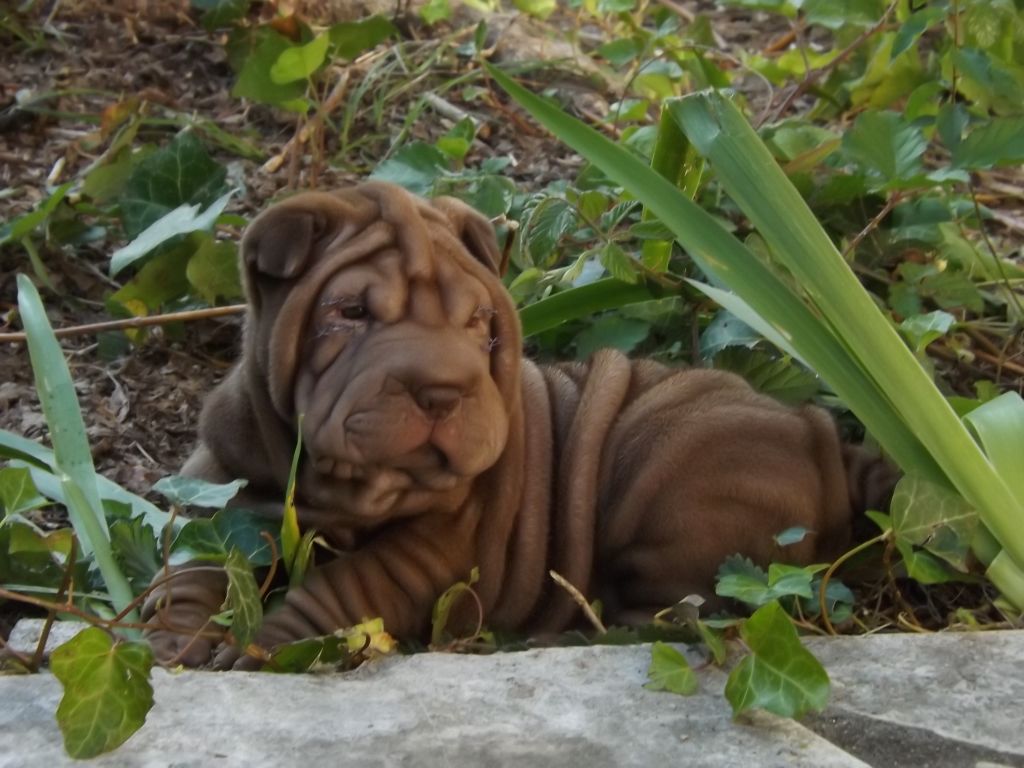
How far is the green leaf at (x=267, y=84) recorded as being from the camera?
4918mm

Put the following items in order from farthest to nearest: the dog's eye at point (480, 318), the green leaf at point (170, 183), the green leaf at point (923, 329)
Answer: the green leaf at point (170, 183), the green leaf at point (923, 329), the dog's eye at point (480, 318)

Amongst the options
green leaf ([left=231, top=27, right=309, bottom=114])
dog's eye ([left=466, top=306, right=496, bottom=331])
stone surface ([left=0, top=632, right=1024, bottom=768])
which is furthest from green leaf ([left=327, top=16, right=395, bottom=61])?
stone surface ([left=0, top=632, right=1024, bottom=768])

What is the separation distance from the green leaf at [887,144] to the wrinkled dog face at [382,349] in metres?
1.20

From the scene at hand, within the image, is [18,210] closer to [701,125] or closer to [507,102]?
[507,102]

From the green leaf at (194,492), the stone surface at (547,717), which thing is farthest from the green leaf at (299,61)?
the stone surface at (547,717)

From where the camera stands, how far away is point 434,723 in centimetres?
221

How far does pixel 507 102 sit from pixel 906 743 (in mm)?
3991

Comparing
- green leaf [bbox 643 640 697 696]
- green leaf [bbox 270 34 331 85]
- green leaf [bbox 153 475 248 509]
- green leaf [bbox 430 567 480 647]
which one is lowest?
green leaf [bbox 430 567 480 647]

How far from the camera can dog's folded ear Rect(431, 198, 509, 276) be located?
10.9 ft

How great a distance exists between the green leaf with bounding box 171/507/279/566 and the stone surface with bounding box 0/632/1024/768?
0.53 meters

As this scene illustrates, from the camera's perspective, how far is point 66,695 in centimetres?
204

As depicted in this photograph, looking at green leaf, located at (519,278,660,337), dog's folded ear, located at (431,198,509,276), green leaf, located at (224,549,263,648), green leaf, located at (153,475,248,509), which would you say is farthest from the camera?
green leaf, located at (519,278,660,337)

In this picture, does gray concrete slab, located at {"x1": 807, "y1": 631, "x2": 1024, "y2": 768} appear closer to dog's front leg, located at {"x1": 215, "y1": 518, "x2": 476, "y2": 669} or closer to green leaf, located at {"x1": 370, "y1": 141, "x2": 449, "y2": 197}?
dog's front leg, located at {"x1": 215, "y1": 518, "x2": 476, "y2": 669}

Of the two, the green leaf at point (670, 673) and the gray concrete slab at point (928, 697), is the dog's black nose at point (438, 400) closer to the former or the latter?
the green leaf at point (670, 673)
